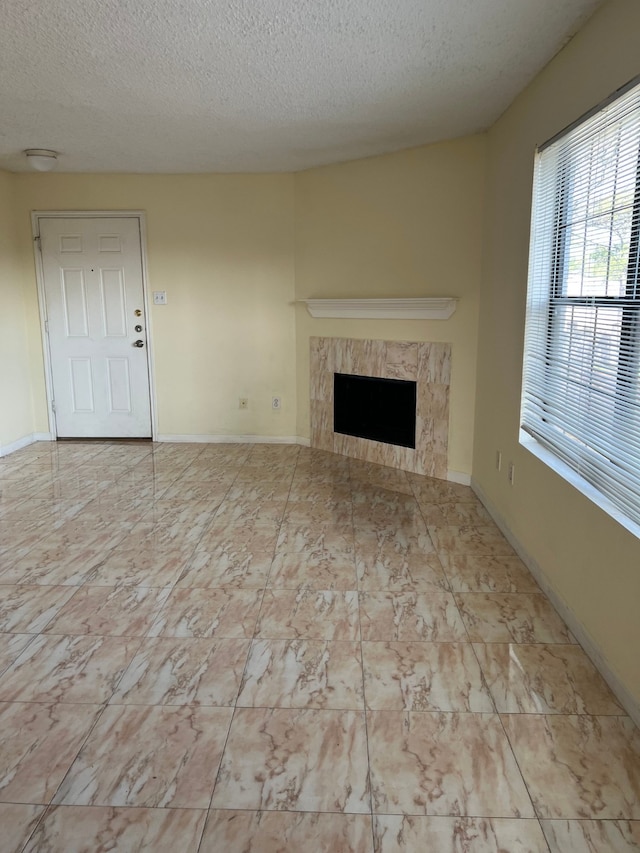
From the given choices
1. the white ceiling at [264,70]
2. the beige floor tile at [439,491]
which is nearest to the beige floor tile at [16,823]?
the white ceiling at [264,70]

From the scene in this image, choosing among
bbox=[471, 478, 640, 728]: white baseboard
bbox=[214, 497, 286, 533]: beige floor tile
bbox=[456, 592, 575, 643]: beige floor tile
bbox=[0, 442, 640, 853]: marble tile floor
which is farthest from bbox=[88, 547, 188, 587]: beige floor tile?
bbox=[471, 478, 640, 728]: white baseboard

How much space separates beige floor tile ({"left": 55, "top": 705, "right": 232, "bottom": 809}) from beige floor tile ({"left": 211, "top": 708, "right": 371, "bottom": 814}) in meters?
0.06

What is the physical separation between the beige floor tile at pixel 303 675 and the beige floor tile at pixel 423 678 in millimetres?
57

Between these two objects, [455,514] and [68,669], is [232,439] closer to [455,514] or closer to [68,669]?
[455,514]

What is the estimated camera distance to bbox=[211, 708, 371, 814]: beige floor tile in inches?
63.7

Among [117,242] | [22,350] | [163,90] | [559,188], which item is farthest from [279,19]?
[22,350]

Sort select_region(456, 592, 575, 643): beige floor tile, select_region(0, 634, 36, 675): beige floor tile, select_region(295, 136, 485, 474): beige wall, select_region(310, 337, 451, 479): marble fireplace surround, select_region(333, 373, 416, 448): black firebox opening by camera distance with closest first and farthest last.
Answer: select_region(0, 634, 36, 675): beige floor tile < select_region(456, 592, 575, 643): beige floor tile < select_region(295, 136, 485, 474): beige wall < select_region(310, 337, 451, 479): marble fireplace surround < select_region(333, 373, 416, 448): black firebox opening

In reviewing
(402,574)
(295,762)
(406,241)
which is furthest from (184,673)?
(406,241)

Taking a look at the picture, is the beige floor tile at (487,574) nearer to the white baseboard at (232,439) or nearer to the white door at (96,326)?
the white baseboard at (232,439)

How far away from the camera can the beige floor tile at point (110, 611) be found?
246cm

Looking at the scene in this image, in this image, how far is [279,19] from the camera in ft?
7.63

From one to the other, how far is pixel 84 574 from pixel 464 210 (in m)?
3.29

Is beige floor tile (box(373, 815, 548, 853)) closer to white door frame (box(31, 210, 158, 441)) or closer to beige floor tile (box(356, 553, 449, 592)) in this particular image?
beige floor tile (box(356, 553, 449, 592))

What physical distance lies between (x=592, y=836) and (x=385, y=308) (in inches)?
144
